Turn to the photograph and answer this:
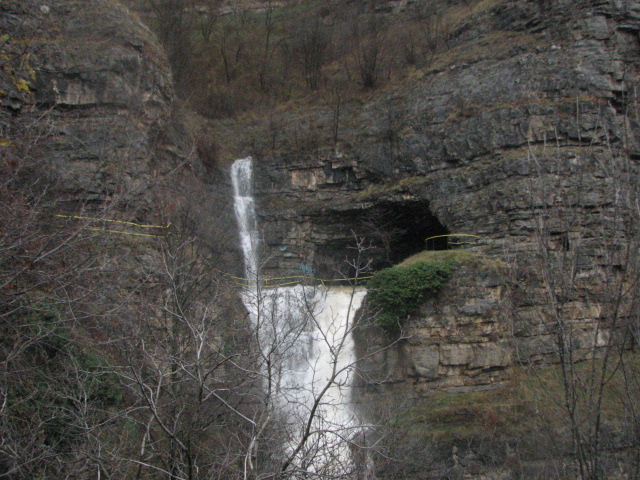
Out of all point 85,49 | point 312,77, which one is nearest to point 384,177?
point 312,77

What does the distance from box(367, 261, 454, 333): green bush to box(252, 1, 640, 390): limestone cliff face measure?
0.58 m

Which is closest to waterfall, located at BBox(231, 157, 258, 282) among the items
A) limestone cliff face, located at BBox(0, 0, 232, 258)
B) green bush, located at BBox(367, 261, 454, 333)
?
limestone cliff face, located at BBox(0, 0, 232, 258)

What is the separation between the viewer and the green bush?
642 inches

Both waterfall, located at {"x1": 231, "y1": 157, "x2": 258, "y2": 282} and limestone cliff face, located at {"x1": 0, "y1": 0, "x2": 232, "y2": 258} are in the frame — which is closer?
limestone cliff face, located at {"x1": 0, "y1": 0, "x2": 232, "y2": 258}

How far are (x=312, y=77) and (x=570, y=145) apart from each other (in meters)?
15.5

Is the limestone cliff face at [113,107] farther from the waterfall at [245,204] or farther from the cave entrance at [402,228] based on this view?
the cave entrance at [402,228]

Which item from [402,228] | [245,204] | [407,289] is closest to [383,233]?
[402,228]

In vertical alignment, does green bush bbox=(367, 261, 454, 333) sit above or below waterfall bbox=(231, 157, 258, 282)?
below

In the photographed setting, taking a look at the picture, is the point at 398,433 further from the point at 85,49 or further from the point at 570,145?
the point at 85,49

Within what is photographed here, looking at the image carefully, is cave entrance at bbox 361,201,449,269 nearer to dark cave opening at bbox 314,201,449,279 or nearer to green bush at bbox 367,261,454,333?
dark cave opening at bbox 314,201,449,279

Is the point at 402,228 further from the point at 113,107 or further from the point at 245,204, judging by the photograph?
the point at 113,107

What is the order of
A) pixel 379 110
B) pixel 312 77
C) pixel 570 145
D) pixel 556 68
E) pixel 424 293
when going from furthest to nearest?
pixel 312 77, pixel 379 110, pixel 556 68, pixel 570 145, pixel 424 293

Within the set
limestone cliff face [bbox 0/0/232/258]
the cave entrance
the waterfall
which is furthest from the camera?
the waterfall

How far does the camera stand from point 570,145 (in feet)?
59.1
